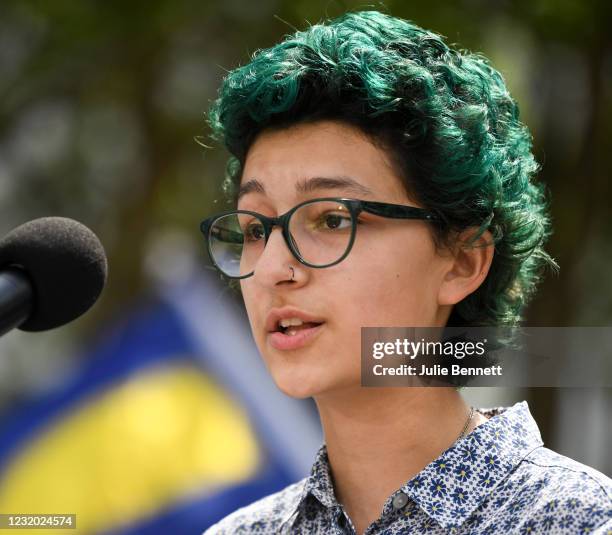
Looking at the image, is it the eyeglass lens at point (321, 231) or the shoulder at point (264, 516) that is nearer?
the eyeglass lens at point (321, 231)

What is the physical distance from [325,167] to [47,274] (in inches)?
30.8

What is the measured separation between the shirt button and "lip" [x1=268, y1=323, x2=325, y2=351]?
1.35ft

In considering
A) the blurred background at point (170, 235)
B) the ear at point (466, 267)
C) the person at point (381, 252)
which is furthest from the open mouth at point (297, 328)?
the blurred background at point (170, 235)

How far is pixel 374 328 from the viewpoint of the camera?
98.1 inches

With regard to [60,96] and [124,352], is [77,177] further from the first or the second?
[124,352]

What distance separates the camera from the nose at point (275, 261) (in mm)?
2480

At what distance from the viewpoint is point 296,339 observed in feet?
8.13

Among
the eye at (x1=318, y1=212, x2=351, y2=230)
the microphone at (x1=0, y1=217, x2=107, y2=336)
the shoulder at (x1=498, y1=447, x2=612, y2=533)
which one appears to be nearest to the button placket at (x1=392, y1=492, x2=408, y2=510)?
the shoulder at (x1=498, y1=447, x2=612, y2=533)

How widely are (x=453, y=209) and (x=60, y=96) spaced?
16.6 feet

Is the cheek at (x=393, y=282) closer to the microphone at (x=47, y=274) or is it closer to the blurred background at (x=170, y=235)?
the microphone at (x=47, y=274)

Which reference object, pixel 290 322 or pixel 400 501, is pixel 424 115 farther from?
pixel 400 501

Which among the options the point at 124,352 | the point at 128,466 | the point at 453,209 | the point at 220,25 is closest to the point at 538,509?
the point at 453,209

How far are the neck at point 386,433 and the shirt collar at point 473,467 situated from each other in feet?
0.20

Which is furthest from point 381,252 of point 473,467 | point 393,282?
point 473,467
